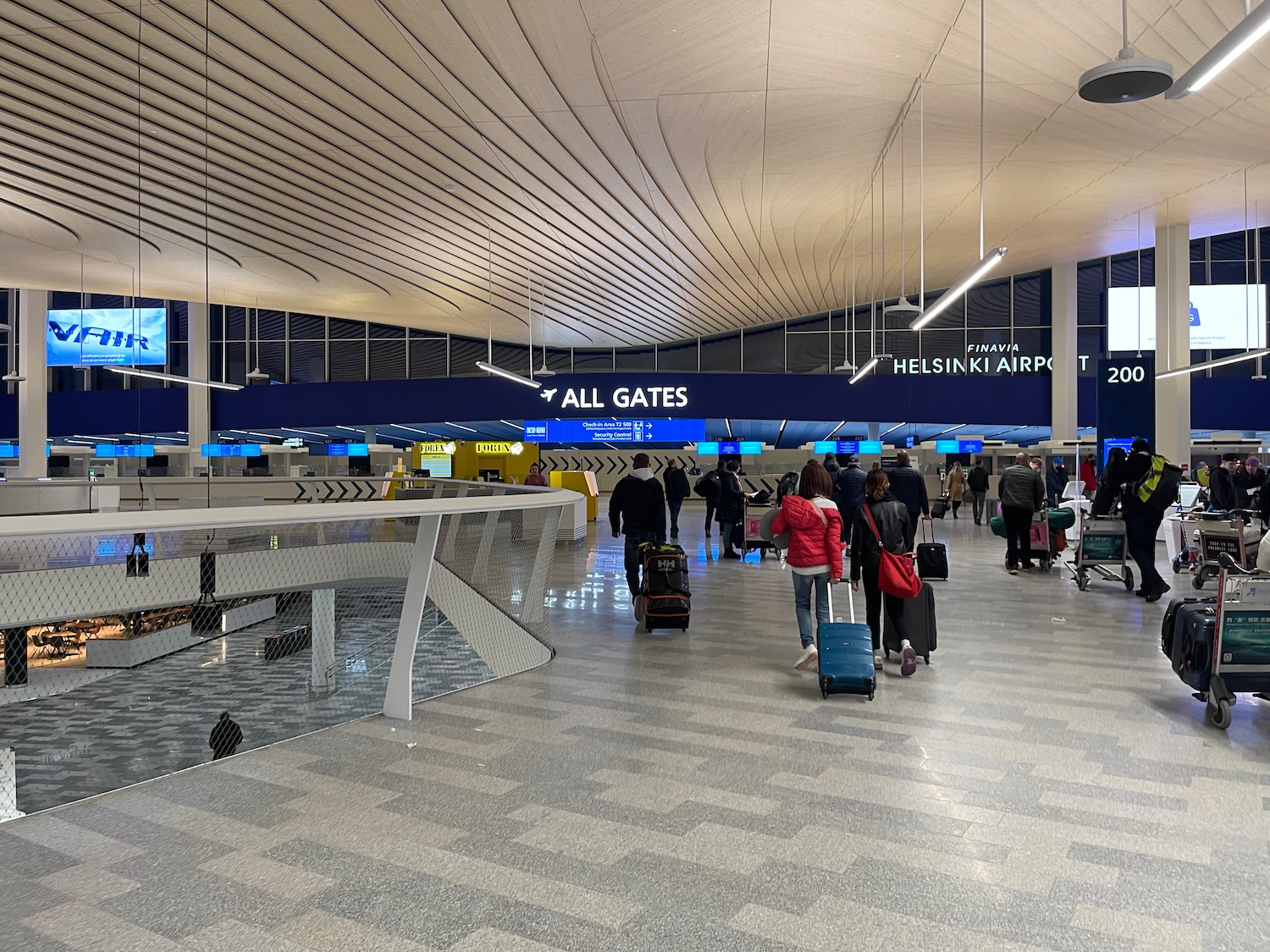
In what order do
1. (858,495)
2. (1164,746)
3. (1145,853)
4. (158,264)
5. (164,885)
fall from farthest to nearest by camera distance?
(158,264) → (858,495) → (1164,746) → (1145,853) → (164,885)

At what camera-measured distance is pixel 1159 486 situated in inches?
352

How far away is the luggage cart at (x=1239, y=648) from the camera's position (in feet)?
14.9

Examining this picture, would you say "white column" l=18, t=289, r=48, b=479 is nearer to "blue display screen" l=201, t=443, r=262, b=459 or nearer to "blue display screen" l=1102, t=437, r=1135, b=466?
"blue display screen" l=201, t=443, r=262, b=459

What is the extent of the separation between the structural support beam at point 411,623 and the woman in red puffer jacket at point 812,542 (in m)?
2.32

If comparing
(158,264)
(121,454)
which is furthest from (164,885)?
(121,454)

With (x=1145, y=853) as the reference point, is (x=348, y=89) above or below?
above

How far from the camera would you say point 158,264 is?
537 inches

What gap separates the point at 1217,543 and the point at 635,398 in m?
12.5

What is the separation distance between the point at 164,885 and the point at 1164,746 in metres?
4.23

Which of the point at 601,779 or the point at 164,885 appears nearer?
the point at 164,885

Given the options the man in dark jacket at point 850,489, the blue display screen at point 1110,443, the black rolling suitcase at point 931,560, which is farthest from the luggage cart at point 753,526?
the blue display screen at point 1110,443

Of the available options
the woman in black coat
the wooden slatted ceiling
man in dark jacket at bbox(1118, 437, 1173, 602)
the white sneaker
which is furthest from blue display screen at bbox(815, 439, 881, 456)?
the white sneaker

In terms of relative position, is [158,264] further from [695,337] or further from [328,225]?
[695,337]

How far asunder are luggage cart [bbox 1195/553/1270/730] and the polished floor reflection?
20 cm
